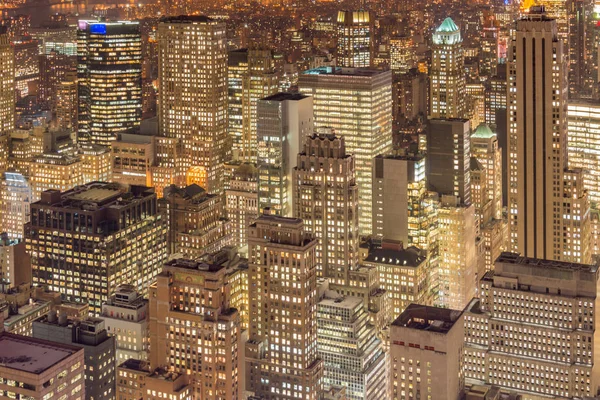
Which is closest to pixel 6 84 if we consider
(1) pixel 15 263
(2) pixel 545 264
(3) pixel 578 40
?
(1) pixel 15 263

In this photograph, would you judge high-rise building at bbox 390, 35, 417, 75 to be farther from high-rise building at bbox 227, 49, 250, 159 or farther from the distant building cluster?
high-rise building at bbox 227, 49, 250, 159

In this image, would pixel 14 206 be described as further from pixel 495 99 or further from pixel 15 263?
pixel 495 99

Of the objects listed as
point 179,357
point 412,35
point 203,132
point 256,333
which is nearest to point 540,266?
point 256,333

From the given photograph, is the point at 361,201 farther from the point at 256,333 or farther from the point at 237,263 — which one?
the point at 256,333

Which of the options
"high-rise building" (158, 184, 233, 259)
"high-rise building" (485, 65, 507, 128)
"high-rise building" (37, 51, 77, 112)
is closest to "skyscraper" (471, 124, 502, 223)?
"high-rise building" (485, 65, 507, 128)

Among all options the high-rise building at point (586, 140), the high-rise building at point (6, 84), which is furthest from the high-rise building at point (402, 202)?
the high-rise building at point (6, 84)
